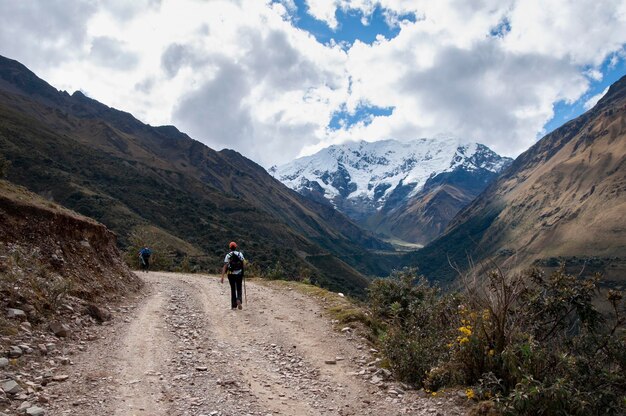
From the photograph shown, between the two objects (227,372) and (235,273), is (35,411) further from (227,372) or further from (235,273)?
(235,273)

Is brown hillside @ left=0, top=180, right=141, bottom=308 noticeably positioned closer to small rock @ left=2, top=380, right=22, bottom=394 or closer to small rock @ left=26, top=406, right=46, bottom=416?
small rock @ left=2, top=380, right=22, bottom=394

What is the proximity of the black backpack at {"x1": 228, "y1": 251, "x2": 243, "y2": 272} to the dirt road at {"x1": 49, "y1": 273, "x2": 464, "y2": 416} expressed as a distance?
2374 millimetres

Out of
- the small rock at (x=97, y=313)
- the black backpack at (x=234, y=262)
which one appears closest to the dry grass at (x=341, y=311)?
the black backpack at (x=234, y=262)

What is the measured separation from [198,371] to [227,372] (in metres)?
0.61

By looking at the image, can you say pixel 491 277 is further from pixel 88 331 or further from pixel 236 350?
pixel 88 331

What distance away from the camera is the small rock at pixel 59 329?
33.2 feet

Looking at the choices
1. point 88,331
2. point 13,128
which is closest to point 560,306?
point 88,331

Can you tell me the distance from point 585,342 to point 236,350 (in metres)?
7.66

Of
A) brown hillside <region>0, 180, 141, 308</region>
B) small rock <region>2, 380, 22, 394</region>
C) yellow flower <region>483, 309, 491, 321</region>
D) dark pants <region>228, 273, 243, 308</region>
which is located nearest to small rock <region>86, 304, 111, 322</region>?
brown hillside <region>0, 180, 141, 308</region>

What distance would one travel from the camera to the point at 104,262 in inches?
762

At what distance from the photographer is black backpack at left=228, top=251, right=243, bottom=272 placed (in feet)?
54.5

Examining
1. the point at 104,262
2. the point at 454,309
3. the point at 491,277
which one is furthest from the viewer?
the point at 104,262

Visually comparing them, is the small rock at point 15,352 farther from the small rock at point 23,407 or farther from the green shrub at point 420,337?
the green shrub at point 420,337

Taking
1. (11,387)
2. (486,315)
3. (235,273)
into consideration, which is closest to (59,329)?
(11,387)
